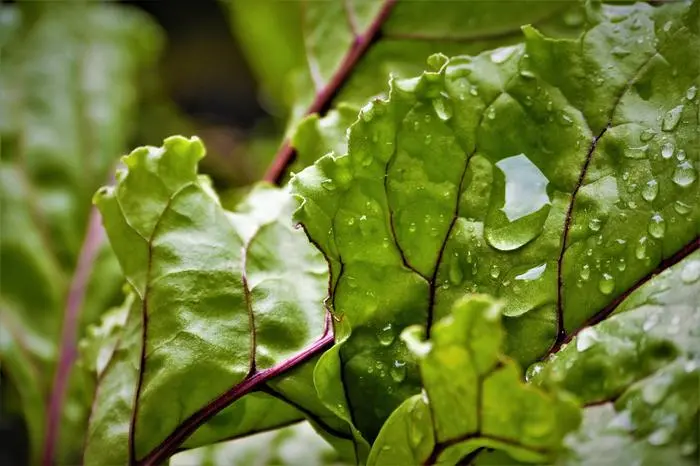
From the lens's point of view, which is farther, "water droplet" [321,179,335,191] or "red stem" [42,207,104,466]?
"red stem" [42,207,104,466]

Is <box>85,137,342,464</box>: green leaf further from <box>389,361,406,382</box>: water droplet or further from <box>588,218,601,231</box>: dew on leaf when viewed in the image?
<box>588,218,601,231</box>: dew on leaf

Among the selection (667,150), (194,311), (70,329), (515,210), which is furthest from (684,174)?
(70,329)

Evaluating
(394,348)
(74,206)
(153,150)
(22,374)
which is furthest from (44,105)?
(394,348)

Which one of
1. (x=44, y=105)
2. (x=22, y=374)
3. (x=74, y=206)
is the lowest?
(x=22, y=374)

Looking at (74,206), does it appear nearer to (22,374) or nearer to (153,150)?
(22,374)

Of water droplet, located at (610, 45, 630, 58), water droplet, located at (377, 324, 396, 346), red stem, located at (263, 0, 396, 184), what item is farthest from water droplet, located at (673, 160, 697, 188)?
red stem, located at (263, 0, 396, 184)

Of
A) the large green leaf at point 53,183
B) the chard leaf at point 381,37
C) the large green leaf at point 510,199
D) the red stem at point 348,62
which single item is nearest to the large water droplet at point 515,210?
the large green leaf at point 510,199

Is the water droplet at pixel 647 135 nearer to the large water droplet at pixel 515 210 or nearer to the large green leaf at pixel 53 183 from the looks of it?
the large water droplet at pixel 515 210

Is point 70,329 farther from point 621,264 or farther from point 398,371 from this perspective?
point 621,264
